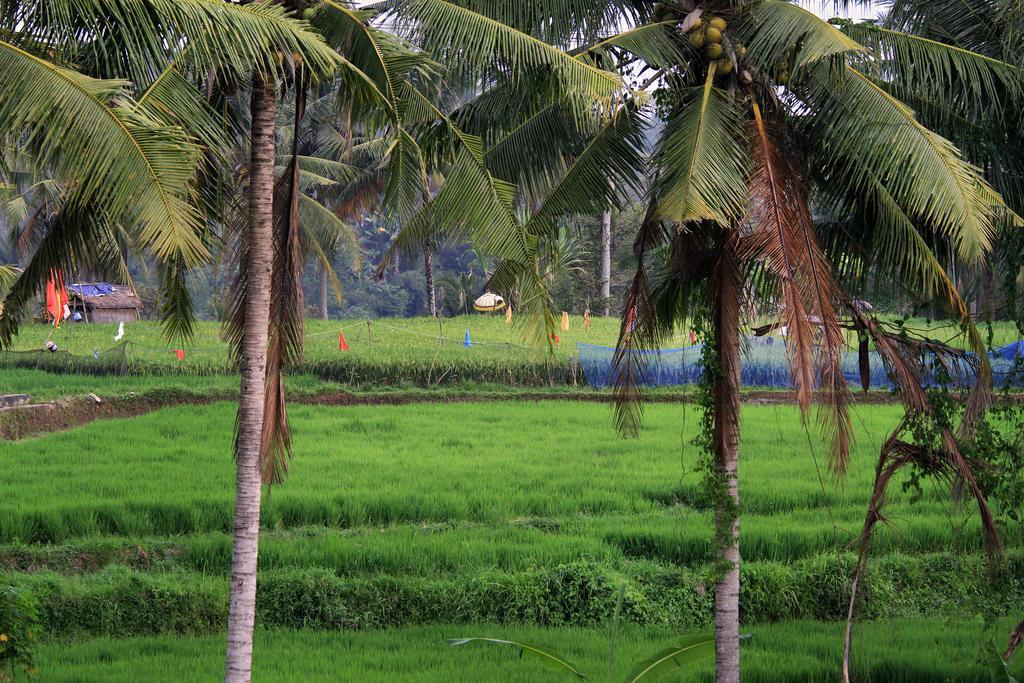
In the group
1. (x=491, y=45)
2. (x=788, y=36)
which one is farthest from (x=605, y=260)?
(x=491, y=45)

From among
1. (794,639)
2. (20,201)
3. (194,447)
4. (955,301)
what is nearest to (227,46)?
(955,301)

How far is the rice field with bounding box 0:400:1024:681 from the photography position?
23.1 feet

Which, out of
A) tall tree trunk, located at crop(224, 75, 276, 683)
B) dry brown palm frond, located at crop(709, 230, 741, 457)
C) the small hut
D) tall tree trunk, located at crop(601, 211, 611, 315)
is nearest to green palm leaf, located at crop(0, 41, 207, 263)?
tall tree trunk, located at crop(224, 75, 276, 683)

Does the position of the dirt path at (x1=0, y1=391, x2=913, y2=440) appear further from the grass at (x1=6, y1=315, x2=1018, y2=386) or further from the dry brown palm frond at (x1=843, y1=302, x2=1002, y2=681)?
the dry brown palm frond at (x1=843, y1=302, x2=1002, y2=681)

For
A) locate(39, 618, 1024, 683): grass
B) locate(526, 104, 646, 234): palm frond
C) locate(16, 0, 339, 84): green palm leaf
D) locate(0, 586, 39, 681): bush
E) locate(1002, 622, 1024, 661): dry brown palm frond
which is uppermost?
locate(16, 0, 339, 84): green palm leaf

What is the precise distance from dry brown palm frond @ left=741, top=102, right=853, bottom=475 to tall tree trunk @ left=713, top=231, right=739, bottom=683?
366 mm

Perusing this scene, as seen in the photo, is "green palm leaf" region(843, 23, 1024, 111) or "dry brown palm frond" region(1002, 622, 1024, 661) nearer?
"dry brown palm frond" region(1002, 622, 1024, 661)

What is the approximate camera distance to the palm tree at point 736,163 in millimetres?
5070

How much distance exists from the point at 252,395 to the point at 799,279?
8.75 ft

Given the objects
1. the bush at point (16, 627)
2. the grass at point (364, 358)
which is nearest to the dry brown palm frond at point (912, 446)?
the bush at point (16, 627)

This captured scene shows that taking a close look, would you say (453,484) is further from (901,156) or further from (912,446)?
(901,156)

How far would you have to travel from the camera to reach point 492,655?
7.30 metres

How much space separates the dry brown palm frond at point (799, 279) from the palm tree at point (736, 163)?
0.01 meters

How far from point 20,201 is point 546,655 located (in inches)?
705
